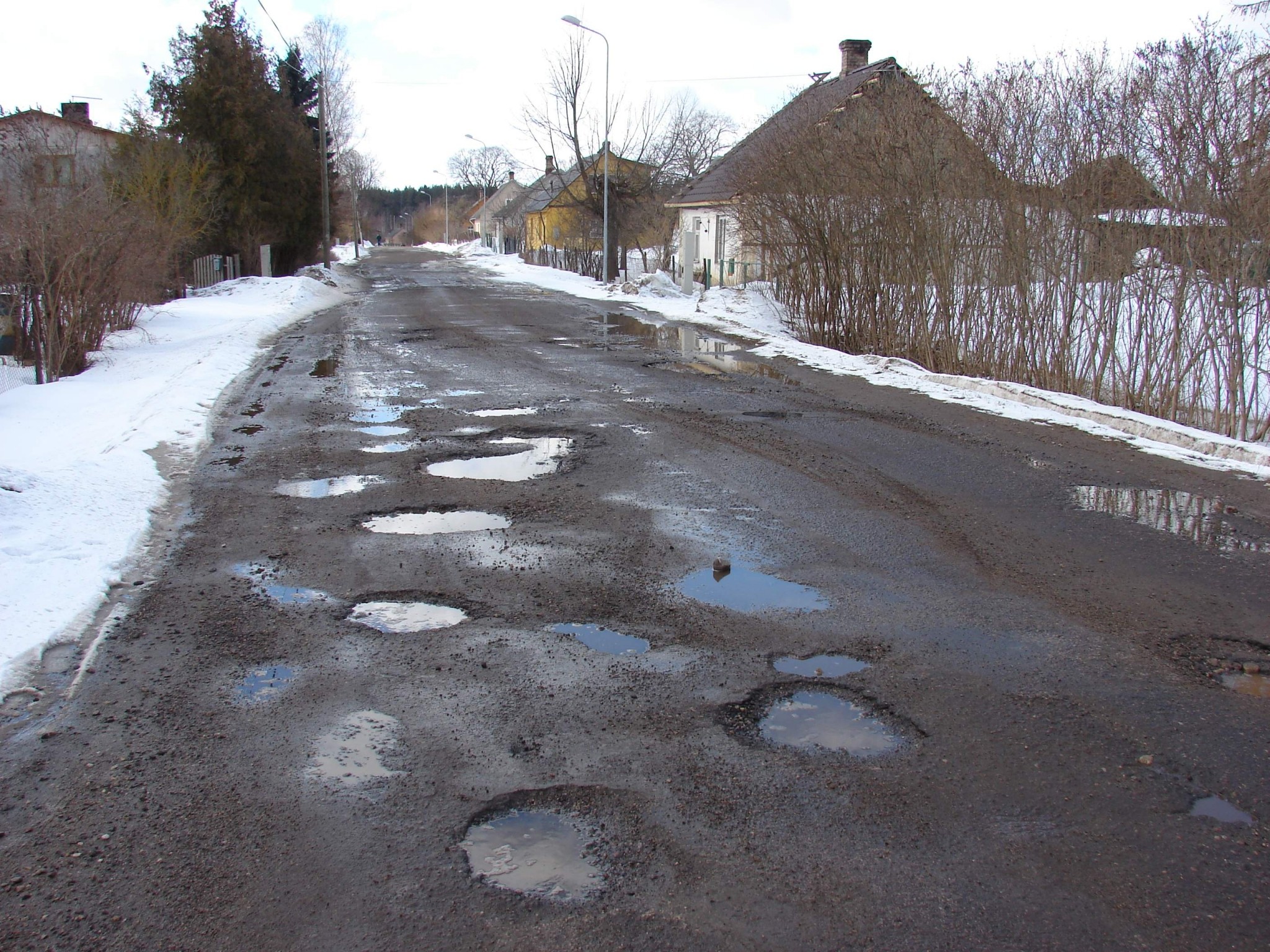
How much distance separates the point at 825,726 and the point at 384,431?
646cm

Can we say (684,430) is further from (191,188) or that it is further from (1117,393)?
(191,188)

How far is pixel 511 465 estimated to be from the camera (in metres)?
7.92

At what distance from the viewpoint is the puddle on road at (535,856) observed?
2799 mm

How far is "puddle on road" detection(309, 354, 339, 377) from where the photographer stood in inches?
510

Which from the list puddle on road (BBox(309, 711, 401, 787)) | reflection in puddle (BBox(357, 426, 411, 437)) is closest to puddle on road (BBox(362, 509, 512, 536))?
puddle on road (BBox(309, 711, 401, 787))

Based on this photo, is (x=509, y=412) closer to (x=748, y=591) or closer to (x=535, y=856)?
(x=748, y=591)

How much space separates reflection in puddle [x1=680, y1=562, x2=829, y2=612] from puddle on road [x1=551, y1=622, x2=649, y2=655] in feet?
2.04

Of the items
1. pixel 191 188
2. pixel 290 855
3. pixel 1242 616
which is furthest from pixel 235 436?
pixel 191 188

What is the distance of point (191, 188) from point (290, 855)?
24502mm

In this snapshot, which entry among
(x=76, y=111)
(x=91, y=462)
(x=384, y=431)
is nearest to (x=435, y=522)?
(x=91, y=462)

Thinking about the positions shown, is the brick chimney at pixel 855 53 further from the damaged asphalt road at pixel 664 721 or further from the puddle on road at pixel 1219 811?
the puddle on road at pixel 1219 811

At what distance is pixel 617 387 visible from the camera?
38.6ft

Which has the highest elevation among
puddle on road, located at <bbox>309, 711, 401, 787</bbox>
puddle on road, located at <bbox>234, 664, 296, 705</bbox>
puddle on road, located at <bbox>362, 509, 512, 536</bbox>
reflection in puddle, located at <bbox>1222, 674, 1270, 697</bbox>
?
puddle on road, located at <bbox>362, 509, 512, 536</bbox>

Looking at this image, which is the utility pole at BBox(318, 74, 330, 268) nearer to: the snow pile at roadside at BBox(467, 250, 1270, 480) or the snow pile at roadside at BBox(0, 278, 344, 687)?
the snow pile at roadside at BBox(467, 250, 1270, 480)
